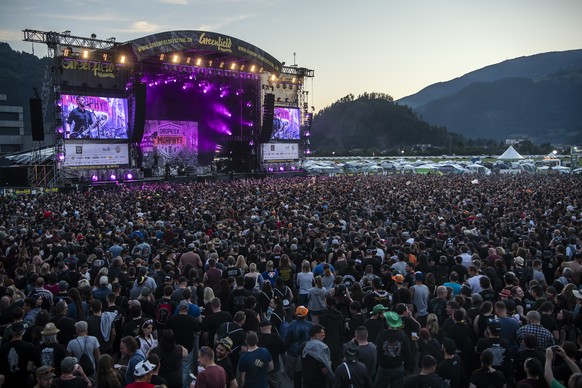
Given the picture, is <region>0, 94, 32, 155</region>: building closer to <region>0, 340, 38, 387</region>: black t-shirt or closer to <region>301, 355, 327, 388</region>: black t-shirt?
<region>0, 340, 38, 387</region>: black t-shirt

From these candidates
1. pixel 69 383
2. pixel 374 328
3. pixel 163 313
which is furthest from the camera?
pixel 163 313

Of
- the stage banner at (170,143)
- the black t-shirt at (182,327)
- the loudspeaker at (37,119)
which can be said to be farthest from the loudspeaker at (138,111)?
the black t-shirt at (182,327)

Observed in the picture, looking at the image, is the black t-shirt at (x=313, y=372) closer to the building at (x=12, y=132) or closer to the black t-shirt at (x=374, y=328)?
the black t-shirt at (x=374, y=328)

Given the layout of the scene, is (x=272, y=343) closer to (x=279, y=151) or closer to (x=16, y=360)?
(x=16, y=360)

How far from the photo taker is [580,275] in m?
8.70

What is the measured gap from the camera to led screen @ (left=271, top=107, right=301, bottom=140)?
43.7m

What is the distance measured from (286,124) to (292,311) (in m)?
36.1

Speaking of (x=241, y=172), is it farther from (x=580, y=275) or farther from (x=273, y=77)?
(x=580, y=275)

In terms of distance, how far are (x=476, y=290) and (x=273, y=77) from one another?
36.3m

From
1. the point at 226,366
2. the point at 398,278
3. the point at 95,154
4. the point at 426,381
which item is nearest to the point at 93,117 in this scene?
the point at 95,154

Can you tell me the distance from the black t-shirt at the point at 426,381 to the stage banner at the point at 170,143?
118 feet

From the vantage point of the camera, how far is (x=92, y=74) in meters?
32.4

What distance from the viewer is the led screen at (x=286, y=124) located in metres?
43.7

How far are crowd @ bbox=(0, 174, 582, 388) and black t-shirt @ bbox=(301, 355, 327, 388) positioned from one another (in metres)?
0.02
